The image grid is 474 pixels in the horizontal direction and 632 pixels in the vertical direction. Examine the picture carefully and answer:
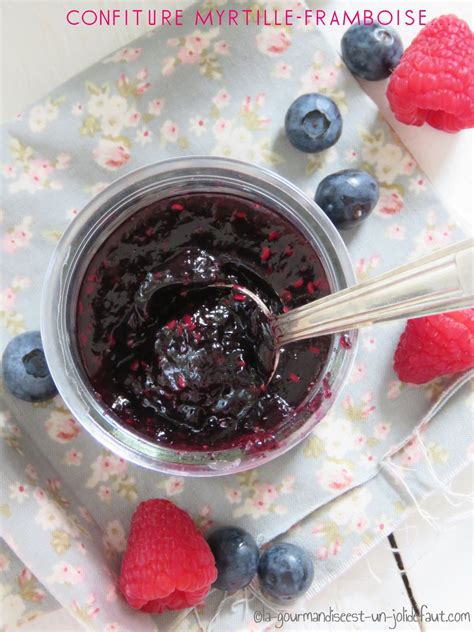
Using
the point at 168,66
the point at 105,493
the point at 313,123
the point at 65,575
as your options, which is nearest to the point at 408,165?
the point at 313,123

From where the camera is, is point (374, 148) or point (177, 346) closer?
point (177, 346)

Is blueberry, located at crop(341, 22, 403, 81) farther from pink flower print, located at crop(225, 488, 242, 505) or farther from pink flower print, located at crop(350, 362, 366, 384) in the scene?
pink flower print, located at crop(225, 488, 242, 505)

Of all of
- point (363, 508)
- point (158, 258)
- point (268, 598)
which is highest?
point (158, 258)

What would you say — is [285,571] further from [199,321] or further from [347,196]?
[347,196]

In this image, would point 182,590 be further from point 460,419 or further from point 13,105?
point 13,105

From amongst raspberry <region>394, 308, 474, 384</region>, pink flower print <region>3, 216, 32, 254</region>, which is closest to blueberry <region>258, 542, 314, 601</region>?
raspberry <region>394, 308, 474, 384</region>

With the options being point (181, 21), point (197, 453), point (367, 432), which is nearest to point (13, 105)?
point (181, 21)

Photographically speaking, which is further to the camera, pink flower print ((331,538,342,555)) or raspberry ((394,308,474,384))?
pink flower print ((331,538,342,555))
